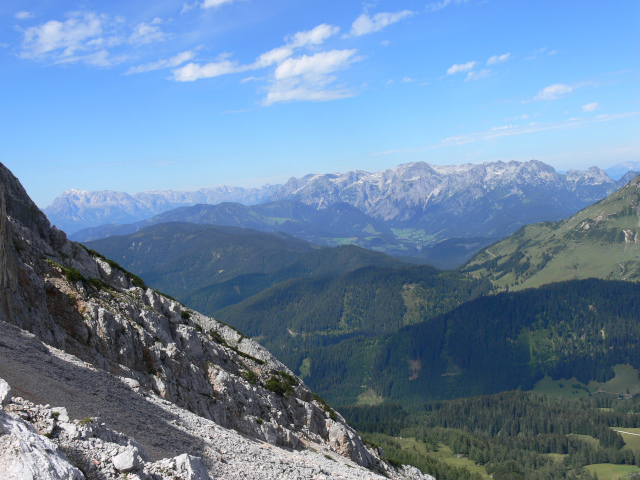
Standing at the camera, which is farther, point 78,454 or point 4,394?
point 4,394

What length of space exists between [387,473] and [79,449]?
Answer: 6059 cm

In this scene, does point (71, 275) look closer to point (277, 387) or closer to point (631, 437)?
point (277, 387)

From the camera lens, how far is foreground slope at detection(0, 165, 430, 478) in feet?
88.9

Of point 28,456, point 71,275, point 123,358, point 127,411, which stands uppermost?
point 71,275

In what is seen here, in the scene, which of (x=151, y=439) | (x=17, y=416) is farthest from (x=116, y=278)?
(x=17, y=416)

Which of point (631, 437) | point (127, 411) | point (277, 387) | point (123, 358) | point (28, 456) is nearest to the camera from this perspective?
point (28, 456)

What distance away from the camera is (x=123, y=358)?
40750mm

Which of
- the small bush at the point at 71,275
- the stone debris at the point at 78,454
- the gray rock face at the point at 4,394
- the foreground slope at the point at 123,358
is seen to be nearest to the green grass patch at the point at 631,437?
the foreground slope at the point at 123,358

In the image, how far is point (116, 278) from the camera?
58562mm

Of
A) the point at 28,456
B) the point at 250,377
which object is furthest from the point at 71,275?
the point at 28,456

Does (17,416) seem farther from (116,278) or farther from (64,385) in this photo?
(116,278)

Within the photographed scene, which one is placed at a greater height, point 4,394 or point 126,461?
point 4,394

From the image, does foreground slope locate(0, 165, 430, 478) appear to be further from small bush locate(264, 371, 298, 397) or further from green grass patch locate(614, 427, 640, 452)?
green grass patch locate(614, 427, 640, 452)

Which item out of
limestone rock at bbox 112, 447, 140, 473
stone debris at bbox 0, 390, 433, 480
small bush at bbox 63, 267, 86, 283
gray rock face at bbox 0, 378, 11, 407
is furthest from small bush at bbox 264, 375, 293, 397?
gray rock face at bbox 0, 378, 11, 407
